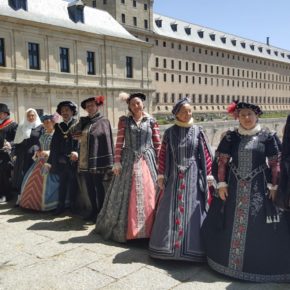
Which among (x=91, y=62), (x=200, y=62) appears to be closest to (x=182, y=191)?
(x=91, y=62)

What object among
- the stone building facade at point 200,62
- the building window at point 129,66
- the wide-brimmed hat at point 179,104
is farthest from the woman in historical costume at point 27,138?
the stone building facade at point 200,62

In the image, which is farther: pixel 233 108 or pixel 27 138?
pixel 27 138

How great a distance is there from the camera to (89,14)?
2822 centimetres

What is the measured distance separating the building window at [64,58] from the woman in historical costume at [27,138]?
2036 cm

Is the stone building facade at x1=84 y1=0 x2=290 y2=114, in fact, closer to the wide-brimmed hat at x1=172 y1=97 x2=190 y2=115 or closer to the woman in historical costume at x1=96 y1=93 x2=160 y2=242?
the woman in historical costume at x1=96 y1=93 x2=160 y2=242

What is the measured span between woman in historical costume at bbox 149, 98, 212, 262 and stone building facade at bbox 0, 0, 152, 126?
18.5 metres

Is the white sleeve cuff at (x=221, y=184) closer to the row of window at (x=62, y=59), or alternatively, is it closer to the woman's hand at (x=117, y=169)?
the woman's hand at (x=117, y=169)

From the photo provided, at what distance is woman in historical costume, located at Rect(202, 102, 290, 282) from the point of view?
120 inches

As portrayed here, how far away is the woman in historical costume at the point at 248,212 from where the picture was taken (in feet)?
10.0

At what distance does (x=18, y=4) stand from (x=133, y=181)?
23.1 meters

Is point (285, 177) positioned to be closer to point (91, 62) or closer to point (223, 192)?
point (223, 192)

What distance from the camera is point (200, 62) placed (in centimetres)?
5891

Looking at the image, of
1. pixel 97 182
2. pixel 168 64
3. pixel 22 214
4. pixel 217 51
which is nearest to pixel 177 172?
pixel 97 182

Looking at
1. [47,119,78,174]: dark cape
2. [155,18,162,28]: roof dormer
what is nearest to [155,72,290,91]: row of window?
[155,18,162,28]: roof dormer
